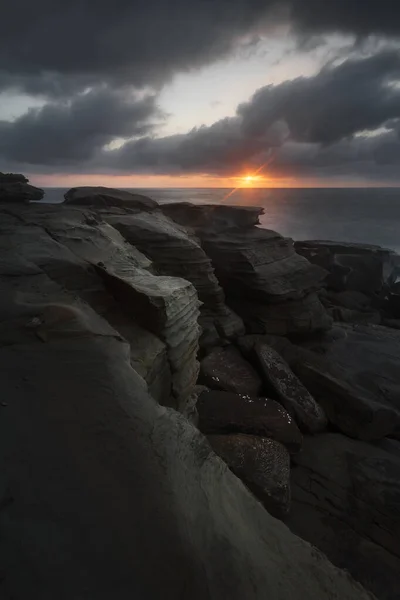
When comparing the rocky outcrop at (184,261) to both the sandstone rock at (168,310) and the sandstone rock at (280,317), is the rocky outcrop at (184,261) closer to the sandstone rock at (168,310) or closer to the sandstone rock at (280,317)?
the sandstone rock at (280,317)

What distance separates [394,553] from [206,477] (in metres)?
5.55

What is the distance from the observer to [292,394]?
10539 mm

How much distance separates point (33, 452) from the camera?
3.46m

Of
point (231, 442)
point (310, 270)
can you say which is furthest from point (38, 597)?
point (310, 270)

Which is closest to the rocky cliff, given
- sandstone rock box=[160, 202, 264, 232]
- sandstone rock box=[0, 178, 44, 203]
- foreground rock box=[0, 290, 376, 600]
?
foreground rock box=[0, 290, 376, 600]

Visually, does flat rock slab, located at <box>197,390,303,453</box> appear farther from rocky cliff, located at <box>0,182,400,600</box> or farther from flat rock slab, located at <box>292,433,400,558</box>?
flat rock slab, located at <box>292,433,400,558</box>

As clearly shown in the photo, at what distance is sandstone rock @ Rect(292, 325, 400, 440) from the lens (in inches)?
400

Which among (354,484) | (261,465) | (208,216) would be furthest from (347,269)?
(261,465)

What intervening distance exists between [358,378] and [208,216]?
1036 centimetres

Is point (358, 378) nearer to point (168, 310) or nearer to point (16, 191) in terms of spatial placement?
point (168, 310)

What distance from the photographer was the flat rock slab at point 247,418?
8.66 m

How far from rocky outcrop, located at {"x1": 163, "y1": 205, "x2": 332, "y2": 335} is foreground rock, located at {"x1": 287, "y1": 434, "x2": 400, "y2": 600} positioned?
19.6 ft

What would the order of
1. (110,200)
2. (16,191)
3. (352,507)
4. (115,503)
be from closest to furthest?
(115,503) < (352,507) < (16,191) < (110,200)

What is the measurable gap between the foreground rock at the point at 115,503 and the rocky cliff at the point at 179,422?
2 cm
